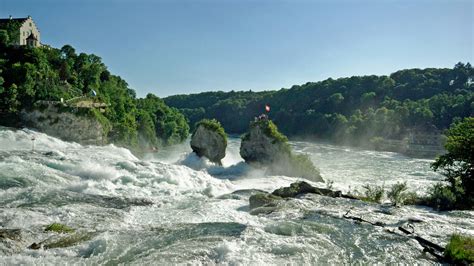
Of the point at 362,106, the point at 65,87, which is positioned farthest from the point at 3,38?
the point at 362,106

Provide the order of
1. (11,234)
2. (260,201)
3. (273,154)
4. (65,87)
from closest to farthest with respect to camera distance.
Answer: (11,234), (260,201), (273,154), (65,87)

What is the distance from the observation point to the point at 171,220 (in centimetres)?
1747

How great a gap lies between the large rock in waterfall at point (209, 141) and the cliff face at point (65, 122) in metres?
12.6

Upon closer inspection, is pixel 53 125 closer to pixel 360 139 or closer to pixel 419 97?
pixel 360 139

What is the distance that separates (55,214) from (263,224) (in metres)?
8.15

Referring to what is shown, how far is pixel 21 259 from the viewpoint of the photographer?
1130 centimetres

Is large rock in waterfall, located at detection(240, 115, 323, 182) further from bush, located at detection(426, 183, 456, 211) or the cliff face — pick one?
the cliff face

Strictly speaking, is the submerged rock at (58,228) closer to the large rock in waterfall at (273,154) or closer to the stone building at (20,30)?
the large rock in waterfall at (273,154)

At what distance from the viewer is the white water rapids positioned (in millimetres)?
12773

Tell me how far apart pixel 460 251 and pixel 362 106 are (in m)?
112

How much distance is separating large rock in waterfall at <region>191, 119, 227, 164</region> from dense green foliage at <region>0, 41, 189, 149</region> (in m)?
13.2

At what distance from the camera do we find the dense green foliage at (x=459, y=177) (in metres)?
21.8

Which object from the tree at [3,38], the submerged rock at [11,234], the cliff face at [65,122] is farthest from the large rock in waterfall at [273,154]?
the tree at [3,38]

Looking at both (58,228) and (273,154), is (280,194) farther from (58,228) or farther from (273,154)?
(273,154)
